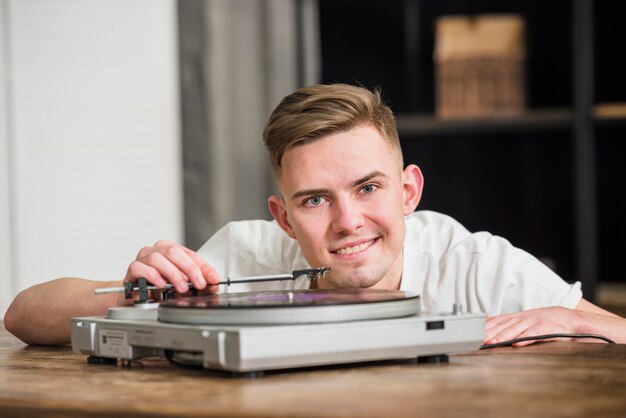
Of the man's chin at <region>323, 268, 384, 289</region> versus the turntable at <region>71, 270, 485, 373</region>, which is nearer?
the turntable at <region>71, 270, 485, 373</region>

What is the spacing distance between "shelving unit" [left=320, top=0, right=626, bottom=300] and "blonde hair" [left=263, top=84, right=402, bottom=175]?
178 cm

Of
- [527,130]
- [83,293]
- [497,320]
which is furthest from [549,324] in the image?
[527,130]

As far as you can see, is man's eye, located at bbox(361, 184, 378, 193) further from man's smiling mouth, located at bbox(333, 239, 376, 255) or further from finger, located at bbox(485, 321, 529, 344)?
finger, located at bbox(485, 321, 529, 344)

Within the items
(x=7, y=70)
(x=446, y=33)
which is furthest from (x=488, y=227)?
(x=7, y=70)

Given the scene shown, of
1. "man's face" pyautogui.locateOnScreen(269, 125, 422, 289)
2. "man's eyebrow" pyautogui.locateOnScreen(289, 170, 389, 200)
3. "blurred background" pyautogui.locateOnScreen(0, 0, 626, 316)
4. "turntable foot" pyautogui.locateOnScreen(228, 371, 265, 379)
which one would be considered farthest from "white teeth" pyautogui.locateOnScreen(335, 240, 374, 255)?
"blurred background" pyautogui.locateOnScreen(0, 0, 626, 316)

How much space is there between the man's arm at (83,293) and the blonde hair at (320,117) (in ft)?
1.04

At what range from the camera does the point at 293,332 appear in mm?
973

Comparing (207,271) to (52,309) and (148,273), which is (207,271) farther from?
(52,309)

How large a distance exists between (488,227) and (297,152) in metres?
2.31

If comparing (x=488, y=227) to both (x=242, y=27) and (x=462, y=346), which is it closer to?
(x=242, y=27)

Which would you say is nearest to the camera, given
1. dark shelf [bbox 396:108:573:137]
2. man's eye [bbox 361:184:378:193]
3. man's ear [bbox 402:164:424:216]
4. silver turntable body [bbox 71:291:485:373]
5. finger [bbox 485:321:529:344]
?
silver turntable body [bbox 71:291:485:373]

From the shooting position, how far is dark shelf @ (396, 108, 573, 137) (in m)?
3.38

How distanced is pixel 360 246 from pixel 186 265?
0.38 m

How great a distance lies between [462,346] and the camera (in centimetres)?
107
